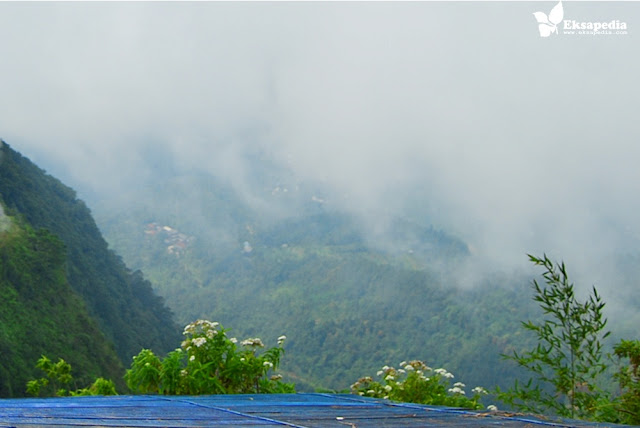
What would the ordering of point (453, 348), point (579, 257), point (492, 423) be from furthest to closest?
point (579, 257)
point (453, 348)
point (492, 423)

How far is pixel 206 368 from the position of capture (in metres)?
10.5

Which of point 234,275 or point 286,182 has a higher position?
point 286,182

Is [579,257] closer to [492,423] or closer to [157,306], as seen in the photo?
[157,306]

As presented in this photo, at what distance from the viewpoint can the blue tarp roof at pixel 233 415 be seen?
179 inches

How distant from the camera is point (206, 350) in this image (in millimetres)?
10898

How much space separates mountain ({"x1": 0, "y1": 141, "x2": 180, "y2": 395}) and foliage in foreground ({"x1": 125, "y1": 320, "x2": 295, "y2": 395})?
57.7 feet

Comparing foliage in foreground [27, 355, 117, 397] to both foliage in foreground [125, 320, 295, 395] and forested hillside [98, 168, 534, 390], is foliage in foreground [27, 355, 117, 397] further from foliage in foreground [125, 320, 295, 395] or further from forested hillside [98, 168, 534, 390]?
forested hillside [98, 168, 534, 390]

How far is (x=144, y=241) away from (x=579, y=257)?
267 feet

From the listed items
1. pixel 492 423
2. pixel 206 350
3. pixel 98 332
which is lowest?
pixel 492 423

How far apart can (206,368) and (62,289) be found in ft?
90.6

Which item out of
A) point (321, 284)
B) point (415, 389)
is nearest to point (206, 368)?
point (415, 389)

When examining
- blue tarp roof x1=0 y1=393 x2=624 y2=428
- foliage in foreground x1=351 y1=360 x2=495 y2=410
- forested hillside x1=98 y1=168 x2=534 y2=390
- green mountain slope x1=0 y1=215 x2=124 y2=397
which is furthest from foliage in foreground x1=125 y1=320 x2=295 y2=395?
forested hillside x1=98 y1=168 x2=534 y2=390

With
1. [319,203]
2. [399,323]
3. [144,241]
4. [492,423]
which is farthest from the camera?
[319,203]

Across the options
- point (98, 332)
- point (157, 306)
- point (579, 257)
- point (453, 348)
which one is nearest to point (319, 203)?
point (579, 257)
